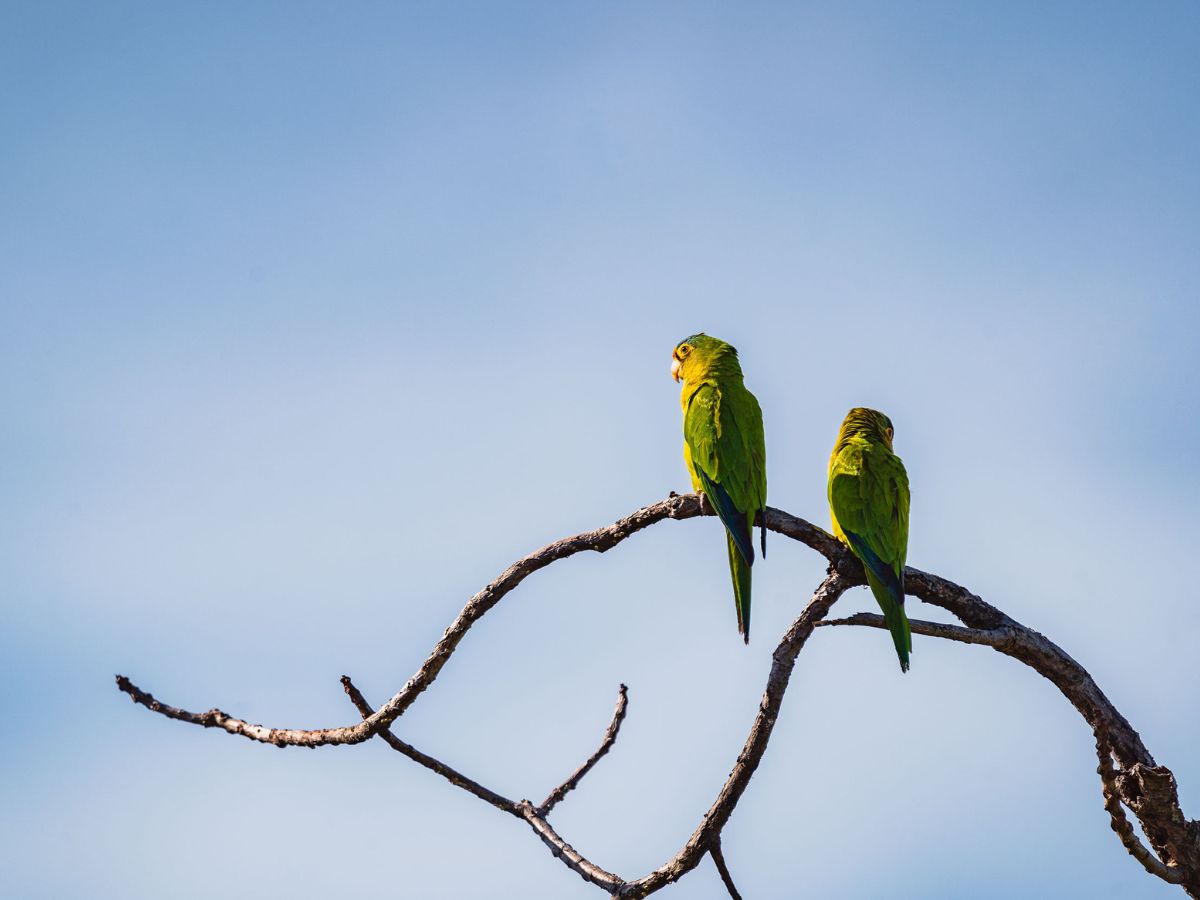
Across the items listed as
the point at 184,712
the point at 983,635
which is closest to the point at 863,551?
the point at 983,635

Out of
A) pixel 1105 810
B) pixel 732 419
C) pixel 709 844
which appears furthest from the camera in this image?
pixel 732 419

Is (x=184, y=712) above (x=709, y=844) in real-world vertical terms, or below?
above

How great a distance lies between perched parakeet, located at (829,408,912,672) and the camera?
6.42 metres

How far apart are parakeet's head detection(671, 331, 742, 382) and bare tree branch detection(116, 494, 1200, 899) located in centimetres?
235

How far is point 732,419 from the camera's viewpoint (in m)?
→ 7.68

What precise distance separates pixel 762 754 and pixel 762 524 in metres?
2.06

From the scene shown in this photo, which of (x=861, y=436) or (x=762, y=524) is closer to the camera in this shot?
(x=762, y=524)

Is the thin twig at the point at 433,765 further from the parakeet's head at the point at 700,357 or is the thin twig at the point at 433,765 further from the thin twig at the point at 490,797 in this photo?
the parakeet's head at the point at 700,357

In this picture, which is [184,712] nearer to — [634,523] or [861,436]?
[634,523]

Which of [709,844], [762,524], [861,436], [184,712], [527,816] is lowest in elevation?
[709,844]

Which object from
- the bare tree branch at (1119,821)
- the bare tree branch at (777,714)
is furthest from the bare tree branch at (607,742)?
the bare tree branch at (1119,821)

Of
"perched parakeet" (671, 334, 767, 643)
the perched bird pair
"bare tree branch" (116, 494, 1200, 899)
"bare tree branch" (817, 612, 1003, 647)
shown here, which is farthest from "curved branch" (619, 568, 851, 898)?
"perched parakeet" (671, 334, 767, 643)

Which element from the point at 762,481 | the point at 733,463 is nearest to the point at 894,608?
the point at 762,481

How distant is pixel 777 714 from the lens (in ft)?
16.5
